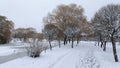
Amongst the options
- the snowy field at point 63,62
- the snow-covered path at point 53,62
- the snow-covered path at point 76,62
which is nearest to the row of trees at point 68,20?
the snowy field at point 63,62

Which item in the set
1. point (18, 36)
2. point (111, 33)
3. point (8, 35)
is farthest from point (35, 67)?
point (18, 36)

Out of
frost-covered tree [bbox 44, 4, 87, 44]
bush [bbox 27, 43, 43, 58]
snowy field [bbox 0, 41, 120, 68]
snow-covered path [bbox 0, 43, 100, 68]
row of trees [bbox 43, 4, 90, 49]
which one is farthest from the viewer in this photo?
frost-covered tree [bbox 44, 4, 87, 44]

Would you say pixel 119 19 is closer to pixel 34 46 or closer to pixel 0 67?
pixel 34 46

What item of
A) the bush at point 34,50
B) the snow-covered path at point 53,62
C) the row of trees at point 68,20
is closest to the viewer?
the snow-covered path at point 53,62

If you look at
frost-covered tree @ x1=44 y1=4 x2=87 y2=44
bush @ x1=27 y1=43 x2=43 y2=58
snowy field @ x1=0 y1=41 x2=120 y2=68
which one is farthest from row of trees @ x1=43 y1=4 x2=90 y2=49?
bush @ x1=27 y1=43 x2=43 y2=58

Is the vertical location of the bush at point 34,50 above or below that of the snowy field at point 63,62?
above

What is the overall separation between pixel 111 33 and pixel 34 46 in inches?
313

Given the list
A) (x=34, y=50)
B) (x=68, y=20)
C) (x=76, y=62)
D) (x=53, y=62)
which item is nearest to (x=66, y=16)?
(x=68, y=20)

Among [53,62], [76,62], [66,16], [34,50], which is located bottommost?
[76,62]

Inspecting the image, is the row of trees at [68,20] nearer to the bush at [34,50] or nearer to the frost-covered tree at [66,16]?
the frost-covered tree at [66,16]

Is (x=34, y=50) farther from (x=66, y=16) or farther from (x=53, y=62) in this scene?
(x=66, y=16)

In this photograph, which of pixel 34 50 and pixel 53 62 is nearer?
pixel 53 62

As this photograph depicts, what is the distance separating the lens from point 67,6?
53.9 metres

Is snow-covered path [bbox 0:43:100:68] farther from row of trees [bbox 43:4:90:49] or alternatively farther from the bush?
row of trees [bbox 43:4:90:49]
